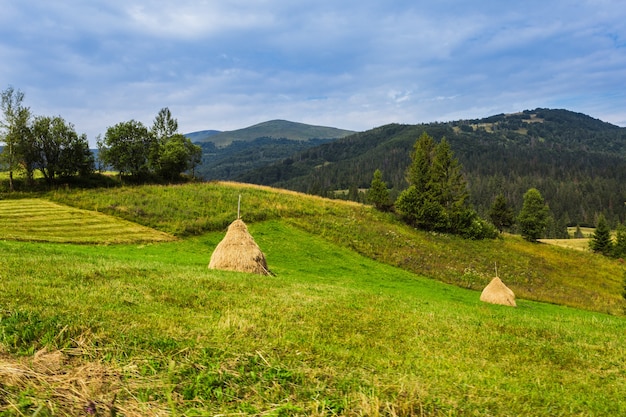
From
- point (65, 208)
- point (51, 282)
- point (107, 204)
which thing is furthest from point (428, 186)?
point (51, 282)

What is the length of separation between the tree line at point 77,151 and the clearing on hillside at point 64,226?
12.4 meters

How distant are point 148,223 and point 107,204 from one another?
696 centimetres

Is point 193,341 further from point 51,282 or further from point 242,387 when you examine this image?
point 51,282

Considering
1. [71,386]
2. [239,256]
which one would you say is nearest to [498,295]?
[239,256]

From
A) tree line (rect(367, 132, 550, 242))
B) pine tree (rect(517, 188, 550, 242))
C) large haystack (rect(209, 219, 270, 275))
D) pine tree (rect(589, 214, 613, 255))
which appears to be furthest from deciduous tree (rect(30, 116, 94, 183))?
pine tree (rect(589, 214, 613, 255))

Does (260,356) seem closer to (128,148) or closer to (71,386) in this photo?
(71,386)

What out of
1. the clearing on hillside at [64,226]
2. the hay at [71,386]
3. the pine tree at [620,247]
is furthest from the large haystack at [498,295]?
the pine tree at [620,247]

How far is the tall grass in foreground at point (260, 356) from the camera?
3.46 meters

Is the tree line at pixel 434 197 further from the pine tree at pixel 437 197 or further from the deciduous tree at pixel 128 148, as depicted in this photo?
the deciduous tree at pixel 128 148

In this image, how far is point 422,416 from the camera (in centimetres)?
351

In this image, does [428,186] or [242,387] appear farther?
[428,186]

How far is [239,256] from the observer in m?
19.6

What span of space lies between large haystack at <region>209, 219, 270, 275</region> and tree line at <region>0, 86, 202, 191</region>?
41.4m

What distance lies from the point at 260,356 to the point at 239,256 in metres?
15.3
